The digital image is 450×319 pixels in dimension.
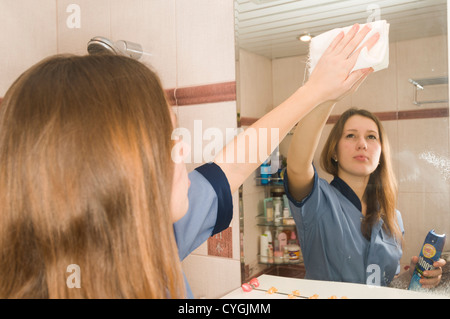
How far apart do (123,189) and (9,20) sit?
1.36 meters

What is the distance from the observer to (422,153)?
86 cm

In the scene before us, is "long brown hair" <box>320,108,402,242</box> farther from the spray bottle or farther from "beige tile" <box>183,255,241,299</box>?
"beige tile" <box>183,255,241,299</box>

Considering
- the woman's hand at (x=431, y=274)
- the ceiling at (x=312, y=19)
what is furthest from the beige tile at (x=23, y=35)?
the woman's hand at (x=431, y=274)

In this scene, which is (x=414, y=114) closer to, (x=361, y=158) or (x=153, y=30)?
(x=361, y=158)

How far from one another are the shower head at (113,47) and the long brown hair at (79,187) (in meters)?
0.62

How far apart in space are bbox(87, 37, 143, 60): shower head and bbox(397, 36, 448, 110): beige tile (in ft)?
2.69

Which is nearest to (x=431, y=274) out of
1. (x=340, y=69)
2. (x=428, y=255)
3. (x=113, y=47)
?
(x=428, y=255)

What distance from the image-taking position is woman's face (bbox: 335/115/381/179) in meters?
0.89

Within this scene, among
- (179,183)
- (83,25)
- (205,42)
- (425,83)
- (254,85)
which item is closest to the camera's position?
(179,183)

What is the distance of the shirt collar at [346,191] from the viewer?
90 centimetres

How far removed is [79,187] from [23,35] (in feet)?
4.39

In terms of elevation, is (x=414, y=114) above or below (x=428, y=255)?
above

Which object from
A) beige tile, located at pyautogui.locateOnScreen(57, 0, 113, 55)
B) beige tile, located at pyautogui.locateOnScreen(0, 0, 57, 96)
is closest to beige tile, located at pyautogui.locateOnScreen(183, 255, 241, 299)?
beige tile, located at pyautogui.locateOnScreen(57, 0, 113, 55)
